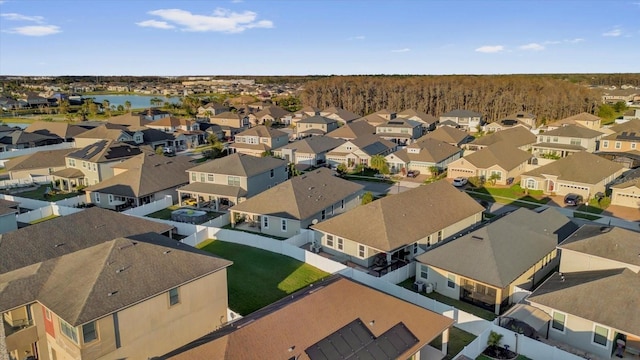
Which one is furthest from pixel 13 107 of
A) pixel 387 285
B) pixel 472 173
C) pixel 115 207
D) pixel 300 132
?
pixel 387 285

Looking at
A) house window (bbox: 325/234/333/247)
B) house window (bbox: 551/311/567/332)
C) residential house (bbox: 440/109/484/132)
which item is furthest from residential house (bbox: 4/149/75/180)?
residential house (bbox: 440/109/484/132)

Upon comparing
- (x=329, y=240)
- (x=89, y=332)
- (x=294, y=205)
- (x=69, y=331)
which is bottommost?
(x=329, y=240)

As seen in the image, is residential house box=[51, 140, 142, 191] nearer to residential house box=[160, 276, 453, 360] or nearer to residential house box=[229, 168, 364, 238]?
residential house box=[229, 168, 364, 238]

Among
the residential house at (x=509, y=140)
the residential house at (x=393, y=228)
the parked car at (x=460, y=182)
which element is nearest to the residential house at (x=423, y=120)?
the residential house at (x=509, y=140)

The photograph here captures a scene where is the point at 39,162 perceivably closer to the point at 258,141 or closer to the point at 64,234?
the point at 258,141

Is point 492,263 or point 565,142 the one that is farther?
point 565,142

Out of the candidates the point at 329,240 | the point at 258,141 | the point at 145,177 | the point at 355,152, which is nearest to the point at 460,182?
the point at 355,152
